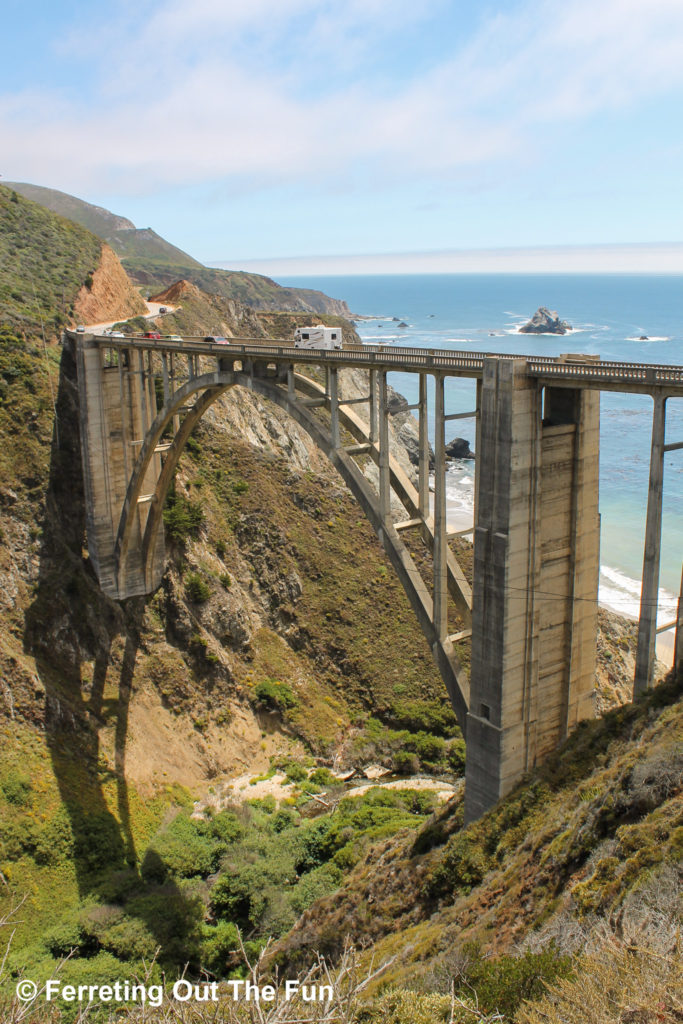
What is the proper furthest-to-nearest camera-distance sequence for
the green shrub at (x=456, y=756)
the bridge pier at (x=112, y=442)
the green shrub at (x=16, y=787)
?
the bridge pier at (x=112, y=442) < the green shrub at (x=456, y=756) < the green shrub at (x=16, y=787)

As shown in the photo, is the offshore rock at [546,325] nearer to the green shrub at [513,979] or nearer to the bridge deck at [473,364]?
the bridge deck at [473,364]

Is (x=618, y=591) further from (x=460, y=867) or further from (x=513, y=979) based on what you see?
(x=513, y=979)

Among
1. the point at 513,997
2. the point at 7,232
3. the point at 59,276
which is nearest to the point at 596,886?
the point at 513,997

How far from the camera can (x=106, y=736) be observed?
27312mm

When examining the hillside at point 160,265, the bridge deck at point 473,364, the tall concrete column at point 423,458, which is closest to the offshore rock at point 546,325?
the hillside at point 160,265

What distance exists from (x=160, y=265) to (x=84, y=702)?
12339cm

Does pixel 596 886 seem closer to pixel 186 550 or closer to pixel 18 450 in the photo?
pixel 186 550

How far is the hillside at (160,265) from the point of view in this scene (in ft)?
428

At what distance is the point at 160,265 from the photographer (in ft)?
451

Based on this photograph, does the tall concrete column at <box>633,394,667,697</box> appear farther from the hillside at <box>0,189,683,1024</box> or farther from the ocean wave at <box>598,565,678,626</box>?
the ocean wave at <box>598,565,678,626</box>

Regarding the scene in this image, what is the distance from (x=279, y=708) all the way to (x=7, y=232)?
36.1m

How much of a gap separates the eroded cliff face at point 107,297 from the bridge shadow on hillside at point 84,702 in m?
11.5

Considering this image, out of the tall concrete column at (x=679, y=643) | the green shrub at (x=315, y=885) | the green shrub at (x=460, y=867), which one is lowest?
the green shrub at (x=315, y=885)

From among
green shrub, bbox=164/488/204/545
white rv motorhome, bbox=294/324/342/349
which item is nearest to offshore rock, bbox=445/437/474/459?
green shrub, bbox=164/488/204/545
